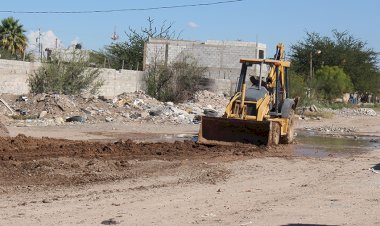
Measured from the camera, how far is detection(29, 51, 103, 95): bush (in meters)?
39.9

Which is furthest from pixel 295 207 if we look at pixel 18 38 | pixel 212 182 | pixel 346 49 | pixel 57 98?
pixel 346 49

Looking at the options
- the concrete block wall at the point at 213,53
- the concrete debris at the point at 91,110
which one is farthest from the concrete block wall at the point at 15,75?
the concrete block wall at the point at 213,53

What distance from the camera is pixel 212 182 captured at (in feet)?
48.3

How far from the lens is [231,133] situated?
2264 centimetres

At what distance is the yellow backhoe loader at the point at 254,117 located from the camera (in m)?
22.4

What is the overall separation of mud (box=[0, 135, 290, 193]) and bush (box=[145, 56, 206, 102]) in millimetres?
27400

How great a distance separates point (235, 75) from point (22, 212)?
50.2 meters

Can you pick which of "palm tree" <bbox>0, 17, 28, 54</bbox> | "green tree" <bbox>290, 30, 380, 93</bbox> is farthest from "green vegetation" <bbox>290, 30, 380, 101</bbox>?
"palm tree" <bbox>0, 17, 28, 54</bbox>

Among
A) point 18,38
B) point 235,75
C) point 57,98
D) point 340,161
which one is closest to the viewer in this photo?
point 340,161

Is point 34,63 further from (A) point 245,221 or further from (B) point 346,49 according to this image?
(B) point 346,49

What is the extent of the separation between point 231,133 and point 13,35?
45474 mm

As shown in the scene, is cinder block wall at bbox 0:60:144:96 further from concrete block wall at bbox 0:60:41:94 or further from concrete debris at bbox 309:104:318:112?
concrete debris at bbox 309:104:318:112

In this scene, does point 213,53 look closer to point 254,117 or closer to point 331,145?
point 331,145

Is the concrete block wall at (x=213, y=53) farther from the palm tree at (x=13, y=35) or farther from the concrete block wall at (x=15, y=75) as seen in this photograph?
the concrete block wall at (x=15, y=75)
